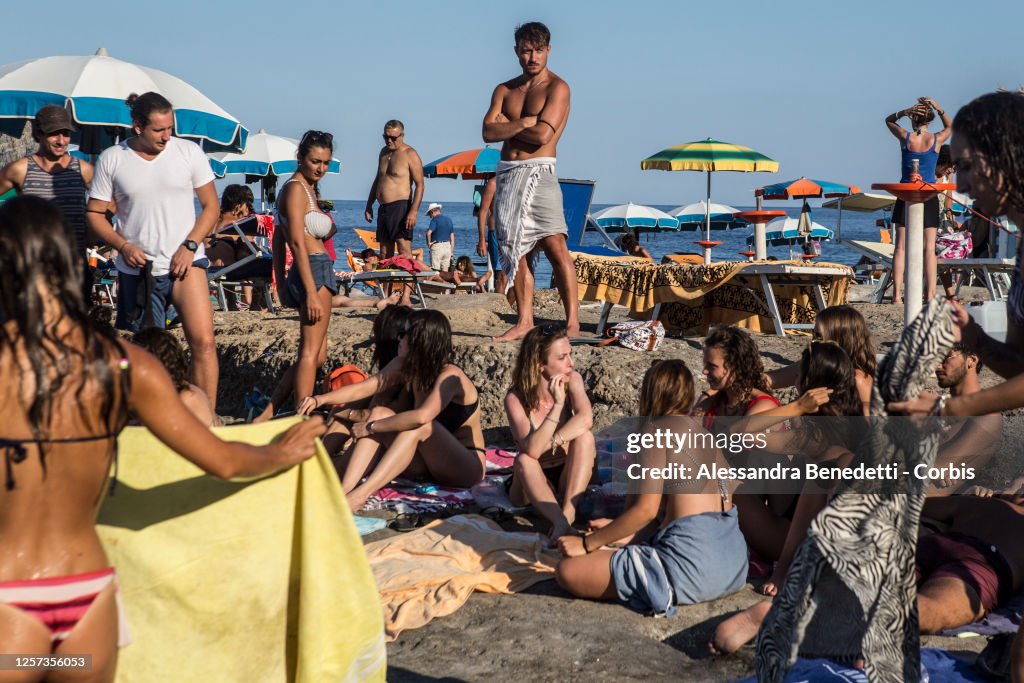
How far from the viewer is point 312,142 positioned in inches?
254

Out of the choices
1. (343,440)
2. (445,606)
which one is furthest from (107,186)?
(445,606)

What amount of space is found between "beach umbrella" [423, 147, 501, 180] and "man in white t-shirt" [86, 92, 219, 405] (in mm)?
12953

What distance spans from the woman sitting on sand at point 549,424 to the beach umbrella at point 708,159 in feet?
32.7

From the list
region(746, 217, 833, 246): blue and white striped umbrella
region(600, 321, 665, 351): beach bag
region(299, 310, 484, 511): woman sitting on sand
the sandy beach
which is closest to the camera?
Result: the sandy beach

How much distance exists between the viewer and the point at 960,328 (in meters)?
2.82

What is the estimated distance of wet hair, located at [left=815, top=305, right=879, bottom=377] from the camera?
5.24 m

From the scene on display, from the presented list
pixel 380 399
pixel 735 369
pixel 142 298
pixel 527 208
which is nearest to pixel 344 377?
pixel 380 399

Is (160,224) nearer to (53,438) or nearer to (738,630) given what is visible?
(738,630)

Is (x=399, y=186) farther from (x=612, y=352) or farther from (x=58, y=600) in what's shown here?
(x=58, y=600)

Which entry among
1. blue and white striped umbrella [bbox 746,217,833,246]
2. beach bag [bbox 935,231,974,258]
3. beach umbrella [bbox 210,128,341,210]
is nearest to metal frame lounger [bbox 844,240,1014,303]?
beach bag [bbox 935,231,974,258]

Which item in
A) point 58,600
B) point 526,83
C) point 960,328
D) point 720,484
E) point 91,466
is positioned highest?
point 526,83

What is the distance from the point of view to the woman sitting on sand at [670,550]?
445 centimetres

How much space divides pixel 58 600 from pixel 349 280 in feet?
31.4

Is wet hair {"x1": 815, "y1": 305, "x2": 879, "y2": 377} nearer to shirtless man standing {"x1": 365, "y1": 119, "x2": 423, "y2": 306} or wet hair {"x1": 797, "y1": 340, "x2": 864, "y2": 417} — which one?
wet hair {"x1": 797, "y1": 340, "x2": 864, "y2": 417}
